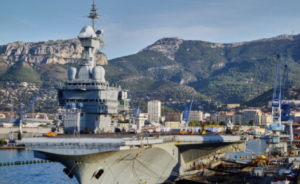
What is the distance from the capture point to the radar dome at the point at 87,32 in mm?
34875

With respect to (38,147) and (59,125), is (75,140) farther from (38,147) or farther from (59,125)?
(59,125)

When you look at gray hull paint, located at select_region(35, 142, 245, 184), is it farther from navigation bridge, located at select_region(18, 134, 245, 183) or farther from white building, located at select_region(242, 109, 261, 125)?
white building, located at select_region(242, 109, 261, 125)

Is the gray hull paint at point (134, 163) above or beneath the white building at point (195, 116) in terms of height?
beneath

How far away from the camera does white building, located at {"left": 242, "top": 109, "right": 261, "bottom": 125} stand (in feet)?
600

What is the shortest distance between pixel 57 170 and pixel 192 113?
145739 millimetres

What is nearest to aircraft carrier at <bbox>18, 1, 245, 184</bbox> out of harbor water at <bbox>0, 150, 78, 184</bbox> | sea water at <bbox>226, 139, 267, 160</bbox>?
harbor water at <bbox>0, 150, 78, 184</bbox>

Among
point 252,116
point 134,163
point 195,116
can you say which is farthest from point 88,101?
point 195,116

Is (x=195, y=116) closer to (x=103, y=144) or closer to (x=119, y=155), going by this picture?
(x=119, y=155)

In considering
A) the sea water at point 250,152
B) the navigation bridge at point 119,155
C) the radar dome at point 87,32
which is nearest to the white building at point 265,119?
the sea water at point 250,152

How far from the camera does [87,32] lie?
35.0m

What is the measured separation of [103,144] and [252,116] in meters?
167

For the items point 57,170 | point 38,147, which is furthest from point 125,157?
point 57,170

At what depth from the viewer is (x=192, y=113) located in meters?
194

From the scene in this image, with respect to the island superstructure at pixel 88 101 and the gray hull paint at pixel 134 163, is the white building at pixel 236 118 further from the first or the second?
the island superstructure at pixel 88 101
